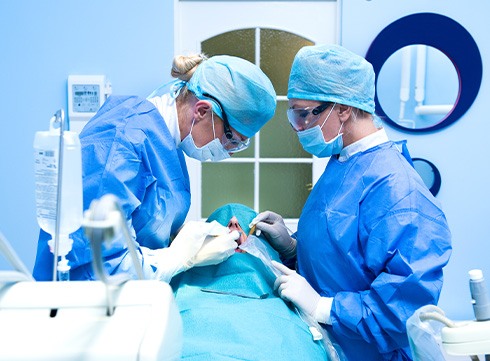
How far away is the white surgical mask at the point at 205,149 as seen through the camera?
1443mm

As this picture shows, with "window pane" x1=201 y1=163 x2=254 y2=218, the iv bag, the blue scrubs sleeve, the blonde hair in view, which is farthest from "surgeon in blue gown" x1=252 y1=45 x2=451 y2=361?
"window pane" x1=201 y1=163 x2=254 y2=218

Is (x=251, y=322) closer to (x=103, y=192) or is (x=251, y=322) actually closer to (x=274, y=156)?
(x=103, y=192)

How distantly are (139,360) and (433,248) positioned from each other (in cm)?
88

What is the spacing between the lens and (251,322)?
3.46 ft

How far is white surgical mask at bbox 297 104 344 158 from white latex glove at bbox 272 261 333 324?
0.40 metres

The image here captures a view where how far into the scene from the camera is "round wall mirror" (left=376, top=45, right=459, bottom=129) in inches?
104

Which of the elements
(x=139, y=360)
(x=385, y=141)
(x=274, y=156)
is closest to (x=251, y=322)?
(x=139, y=360)

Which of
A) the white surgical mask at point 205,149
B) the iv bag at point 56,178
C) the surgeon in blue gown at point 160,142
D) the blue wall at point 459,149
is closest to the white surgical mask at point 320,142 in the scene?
the surgeon in blue gown at point 160,142

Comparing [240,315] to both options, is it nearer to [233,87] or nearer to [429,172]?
[233,87]

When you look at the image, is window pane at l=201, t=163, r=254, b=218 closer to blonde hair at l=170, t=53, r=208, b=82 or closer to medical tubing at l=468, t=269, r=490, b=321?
blonde hair at l=170, t=53, r=208, b=82

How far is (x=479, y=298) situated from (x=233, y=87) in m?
0.81

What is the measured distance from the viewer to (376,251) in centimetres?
124

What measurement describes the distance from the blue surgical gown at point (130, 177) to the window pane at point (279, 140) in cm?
123

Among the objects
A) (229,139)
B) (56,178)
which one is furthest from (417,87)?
(56,178)
